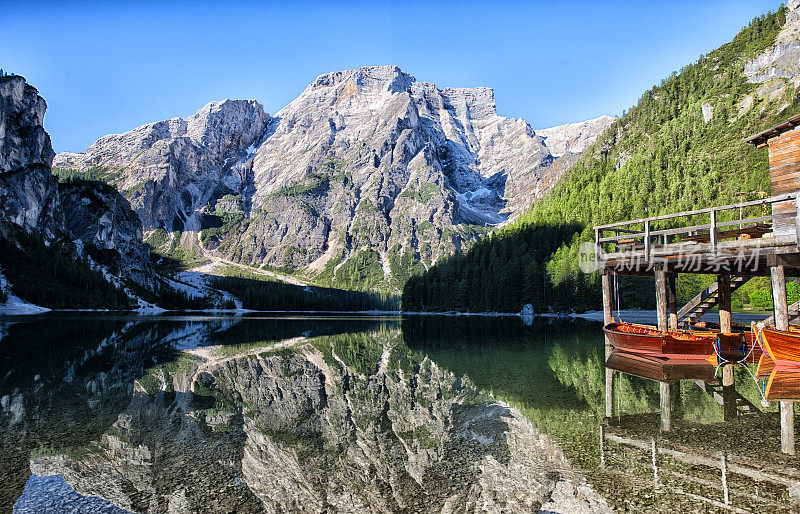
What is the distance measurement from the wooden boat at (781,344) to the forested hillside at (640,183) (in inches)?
3064

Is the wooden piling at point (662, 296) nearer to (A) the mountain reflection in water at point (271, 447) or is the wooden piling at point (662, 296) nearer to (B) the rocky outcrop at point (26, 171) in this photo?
(A) the mountain reflection in water at point (271, 447)

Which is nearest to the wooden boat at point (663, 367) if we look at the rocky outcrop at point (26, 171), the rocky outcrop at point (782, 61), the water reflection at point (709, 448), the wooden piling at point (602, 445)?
the water reflection at point (709, 448)

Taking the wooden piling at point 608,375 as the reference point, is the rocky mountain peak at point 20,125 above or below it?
above

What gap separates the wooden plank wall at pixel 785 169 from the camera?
58.4 feet

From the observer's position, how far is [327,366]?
2627 cm

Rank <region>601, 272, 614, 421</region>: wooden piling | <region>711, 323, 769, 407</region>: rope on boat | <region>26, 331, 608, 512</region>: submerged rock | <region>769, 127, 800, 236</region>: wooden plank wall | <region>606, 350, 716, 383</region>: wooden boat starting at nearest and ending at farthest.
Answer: <region>26, 331, 608, 512</region>: submerged rock < <region>601, 272, 614, 421</region>: wooden piling < <region>711, 323, 769, 407</region>: rope on boat < <region>769, 127, 800, 236</region>: wooden plank wall < <region>606, 350, 716, 383</region>: wooden boat

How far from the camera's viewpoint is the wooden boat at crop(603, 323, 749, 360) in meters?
22.0

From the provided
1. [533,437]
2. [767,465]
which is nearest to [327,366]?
[533,437]

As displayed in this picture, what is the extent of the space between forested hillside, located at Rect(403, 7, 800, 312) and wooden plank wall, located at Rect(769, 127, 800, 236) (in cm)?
7656

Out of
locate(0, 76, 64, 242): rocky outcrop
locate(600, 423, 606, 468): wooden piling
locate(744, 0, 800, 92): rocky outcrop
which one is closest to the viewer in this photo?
locate(600, 423, 606, 468): wooden piling

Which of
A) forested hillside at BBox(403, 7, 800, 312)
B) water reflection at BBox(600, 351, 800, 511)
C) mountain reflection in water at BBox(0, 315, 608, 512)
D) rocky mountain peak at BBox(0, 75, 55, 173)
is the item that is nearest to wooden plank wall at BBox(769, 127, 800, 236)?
water reflection at BBox(600, 351, 800, 511)

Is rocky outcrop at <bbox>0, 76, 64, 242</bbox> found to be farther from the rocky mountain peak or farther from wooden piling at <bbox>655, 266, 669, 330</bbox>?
wooden piling at <bbox>655, 266, 669, 330</bbox>

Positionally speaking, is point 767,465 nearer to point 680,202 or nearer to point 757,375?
point 757,375

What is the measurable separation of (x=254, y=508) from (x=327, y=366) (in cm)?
1896
